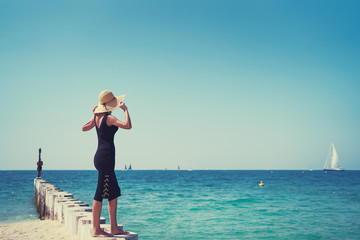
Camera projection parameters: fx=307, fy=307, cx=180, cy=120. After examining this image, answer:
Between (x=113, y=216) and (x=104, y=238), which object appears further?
(x=113, y=216)

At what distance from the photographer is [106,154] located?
454 centimetres

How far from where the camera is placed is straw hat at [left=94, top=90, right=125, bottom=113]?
4646 millimetres

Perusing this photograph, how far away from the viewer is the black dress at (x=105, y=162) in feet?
14.8

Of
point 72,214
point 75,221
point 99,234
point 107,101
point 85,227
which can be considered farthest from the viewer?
point 72,214

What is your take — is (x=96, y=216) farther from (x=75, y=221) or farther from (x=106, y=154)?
(x=75, y=221)

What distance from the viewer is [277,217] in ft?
48.0

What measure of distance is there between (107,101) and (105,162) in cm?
93

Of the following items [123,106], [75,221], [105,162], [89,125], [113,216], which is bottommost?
[75,221]

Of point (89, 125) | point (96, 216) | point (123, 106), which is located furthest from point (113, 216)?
point (123, 106)

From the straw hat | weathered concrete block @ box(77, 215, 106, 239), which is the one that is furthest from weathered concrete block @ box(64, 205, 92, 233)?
the straw hat

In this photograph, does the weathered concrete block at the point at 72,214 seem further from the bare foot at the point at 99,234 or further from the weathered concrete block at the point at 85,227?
the bare foot at the point at 99,234

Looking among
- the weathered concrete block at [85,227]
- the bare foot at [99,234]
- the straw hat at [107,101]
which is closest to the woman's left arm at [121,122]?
the straw hat at [107,101]

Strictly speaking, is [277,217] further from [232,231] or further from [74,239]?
[74,239]

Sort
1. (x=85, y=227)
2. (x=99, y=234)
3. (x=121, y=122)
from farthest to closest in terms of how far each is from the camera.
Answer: (x=85, y=227)
(x=99, y=234)
(x=121, y=122)
